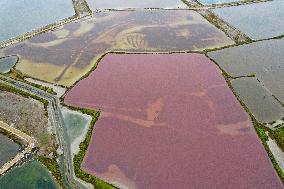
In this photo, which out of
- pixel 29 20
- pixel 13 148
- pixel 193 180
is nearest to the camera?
pixel 193 180

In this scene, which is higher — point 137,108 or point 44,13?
point 44,13

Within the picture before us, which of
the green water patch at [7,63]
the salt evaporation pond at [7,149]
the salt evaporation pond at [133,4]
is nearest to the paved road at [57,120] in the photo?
the green water patch at [7,63]

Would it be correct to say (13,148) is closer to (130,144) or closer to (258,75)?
(130,144)

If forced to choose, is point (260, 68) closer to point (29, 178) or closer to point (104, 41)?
point (104, 41)

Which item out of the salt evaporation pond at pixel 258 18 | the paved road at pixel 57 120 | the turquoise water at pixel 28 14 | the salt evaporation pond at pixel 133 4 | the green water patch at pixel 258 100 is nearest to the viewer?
the paved road at pixel 57 120

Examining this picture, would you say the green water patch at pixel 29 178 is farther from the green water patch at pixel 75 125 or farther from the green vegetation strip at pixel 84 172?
the green water patch at pixel 75 125

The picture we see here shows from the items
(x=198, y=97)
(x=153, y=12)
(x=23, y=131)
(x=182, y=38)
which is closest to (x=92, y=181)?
(x=23, y=131)
